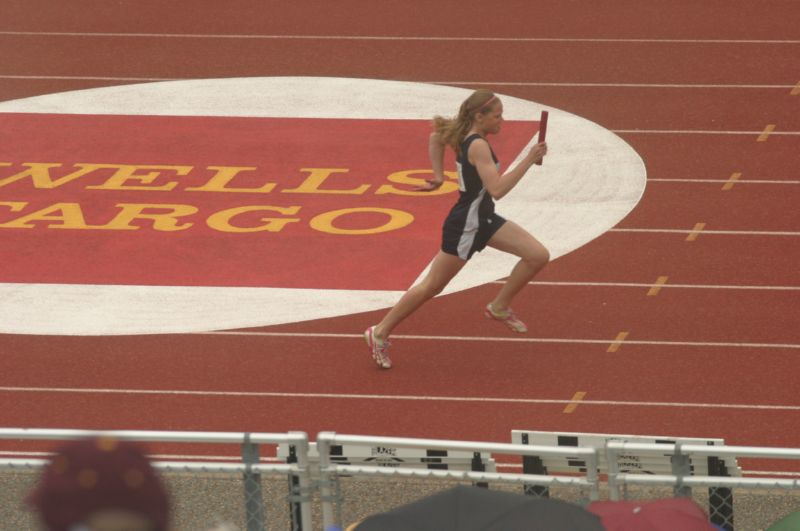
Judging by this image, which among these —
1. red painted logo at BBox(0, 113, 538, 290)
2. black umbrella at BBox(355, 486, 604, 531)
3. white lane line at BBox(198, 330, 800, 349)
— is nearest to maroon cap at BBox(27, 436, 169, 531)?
black umbrella at BBox(355, 486, 604, 531)

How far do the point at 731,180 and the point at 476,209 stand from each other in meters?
5.03

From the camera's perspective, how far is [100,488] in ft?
7.04

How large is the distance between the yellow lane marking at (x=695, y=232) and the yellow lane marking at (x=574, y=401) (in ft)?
10.3

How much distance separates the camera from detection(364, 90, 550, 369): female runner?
365 inches

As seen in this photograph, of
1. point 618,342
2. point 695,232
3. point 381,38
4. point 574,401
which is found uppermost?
point 381,38

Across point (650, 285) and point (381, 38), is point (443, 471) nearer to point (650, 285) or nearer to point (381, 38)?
point (650, 285)

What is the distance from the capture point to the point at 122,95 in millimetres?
17109

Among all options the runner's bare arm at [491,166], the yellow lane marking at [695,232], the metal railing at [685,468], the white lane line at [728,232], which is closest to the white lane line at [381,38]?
the yellow lane marking at [695,232]

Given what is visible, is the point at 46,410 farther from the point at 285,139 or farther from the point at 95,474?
the point at 95,474

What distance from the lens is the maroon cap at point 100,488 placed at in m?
2.14

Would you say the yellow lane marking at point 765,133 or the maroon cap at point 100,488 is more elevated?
the yellow lane marking at point 765,133

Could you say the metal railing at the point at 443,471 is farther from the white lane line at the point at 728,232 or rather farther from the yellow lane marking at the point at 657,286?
the white lane line at the point at 728,232

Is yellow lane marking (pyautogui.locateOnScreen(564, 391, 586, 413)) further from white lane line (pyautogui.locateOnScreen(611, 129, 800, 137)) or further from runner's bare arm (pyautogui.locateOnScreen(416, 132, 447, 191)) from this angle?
white lane line (pyautogui.locateOnScreen(611, 129, 800, 137))

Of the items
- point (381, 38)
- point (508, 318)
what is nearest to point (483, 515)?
point (508, 318)
